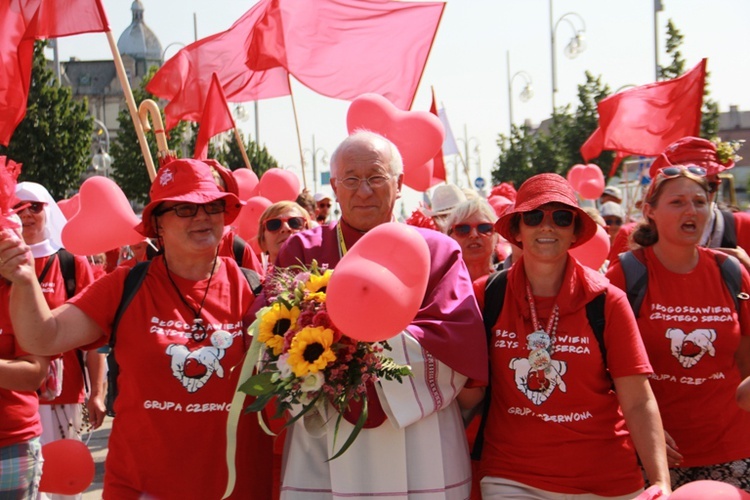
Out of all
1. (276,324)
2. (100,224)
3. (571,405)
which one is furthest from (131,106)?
(571,405)

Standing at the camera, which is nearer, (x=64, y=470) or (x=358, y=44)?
(x=64, y=470)

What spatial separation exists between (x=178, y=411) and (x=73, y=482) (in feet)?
6.32

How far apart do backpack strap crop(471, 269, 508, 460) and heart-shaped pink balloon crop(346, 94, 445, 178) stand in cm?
257

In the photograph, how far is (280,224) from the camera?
6961 millimetres

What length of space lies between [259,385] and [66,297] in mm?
2687

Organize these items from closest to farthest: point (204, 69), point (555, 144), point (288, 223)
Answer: point (288, 223), point (204, 69), point (555, 144)

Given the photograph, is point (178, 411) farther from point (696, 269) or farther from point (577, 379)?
point (696, 269)

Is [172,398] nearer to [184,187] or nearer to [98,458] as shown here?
[184,187]

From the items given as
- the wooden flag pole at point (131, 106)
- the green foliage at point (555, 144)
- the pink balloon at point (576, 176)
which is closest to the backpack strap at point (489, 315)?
the wooden flag pole at point (131, 106)

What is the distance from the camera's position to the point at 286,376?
3.33 metres

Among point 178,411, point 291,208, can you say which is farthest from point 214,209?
point 291,208

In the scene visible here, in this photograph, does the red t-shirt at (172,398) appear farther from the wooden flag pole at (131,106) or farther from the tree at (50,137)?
the tree at (50,137)

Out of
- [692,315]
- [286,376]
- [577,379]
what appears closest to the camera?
[286,376]

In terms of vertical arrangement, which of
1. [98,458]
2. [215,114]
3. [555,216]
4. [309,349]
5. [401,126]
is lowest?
[98,458]
